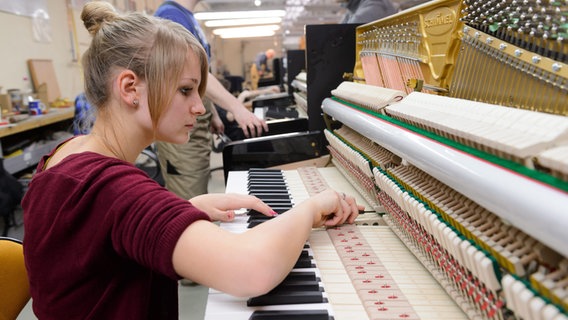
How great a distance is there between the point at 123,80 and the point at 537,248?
3.68 ft

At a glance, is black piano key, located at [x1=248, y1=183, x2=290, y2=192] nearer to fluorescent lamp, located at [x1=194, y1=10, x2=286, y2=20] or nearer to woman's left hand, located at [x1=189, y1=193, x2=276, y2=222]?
woman's left hand, located at [x1=189, y1=193, x2=276, y2=222]

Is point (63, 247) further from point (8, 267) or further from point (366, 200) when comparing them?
point (366, 200)

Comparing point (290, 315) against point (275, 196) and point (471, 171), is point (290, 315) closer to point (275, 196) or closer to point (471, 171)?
point (471, 171)

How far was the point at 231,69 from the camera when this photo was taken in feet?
83.8

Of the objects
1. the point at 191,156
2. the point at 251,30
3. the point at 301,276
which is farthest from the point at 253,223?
the point at 251,30

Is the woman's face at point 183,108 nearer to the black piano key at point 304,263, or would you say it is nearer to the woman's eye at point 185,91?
the woman's eye at point 185,91

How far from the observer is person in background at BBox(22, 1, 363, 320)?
3.19ft

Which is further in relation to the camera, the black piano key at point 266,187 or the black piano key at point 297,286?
the black piano key at point 266,187

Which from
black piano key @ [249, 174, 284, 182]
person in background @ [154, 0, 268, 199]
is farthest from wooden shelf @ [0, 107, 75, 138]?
black piano key @ [249, 174, 284, 182]

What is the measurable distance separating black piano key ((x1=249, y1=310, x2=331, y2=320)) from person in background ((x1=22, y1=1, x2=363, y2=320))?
0.08 metres

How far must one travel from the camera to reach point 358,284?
1.25 m

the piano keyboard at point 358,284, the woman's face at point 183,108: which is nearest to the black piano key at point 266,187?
the piano keyboard at point 358,284

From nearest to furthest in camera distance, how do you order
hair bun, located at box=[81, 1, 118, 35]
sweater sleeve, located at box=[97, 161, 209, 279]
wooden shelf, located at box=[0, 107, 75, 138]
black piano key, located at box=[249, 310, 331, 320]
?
sweater sleeve, located at box=[97, 161, 209, 279] < black piano key, located at box=[249, 310, 331, 320] < hair bun, located at box=[81, 1, 118, 35] < wooden shelf, located at box=[0, 107, 75, 138]

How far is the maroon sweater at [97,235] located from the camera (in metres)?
0.97
